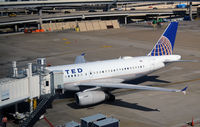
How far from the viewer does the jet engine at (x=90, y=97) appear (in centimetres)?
3366

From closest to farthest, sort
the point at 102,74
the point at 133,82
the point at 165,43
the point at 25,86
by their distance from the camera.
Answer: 1. the point at 25,86
2. the point at 102,74
3. the point at 133,82
4. the point at 165,43

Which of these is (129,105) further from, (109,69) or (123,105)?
(109,69)

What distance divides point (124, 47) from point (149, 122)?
4989 centimetres

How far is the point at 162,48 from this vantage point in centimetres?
4603

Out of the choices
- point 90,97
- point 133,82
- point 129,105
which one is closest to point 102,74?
point 90,97

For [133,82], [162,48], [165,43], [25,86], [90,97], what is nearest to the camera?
[25,86]

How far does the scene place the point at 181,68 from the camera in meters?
55.2

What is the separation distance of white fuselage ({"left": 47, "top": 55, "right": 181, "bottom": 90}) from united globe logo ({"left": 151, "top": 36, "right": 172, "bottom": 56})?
62.6 inches

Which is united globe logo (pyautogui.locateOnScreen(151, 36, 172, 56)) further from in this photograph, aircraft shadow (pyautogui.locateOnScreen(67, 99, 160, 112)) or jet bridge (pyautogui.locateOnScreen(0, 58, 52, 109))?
jet bridge (pyautogui.locateOnScreen(0, 58, 52, 109))

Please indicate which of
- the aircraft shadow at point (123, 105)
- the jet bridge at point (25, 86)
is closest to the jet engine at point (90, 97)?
the aircraft shadow at point (123, 105)

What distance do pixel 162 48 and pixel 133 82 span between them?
7152mm

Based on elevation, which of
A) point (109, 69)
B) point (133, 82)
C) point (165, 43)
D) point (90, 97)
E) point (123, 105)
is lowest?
point (123, 105)

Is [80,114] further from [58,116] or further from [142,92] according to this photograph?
[142,92]

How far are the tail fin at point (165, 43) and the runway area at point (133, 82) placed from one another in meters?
4.69
